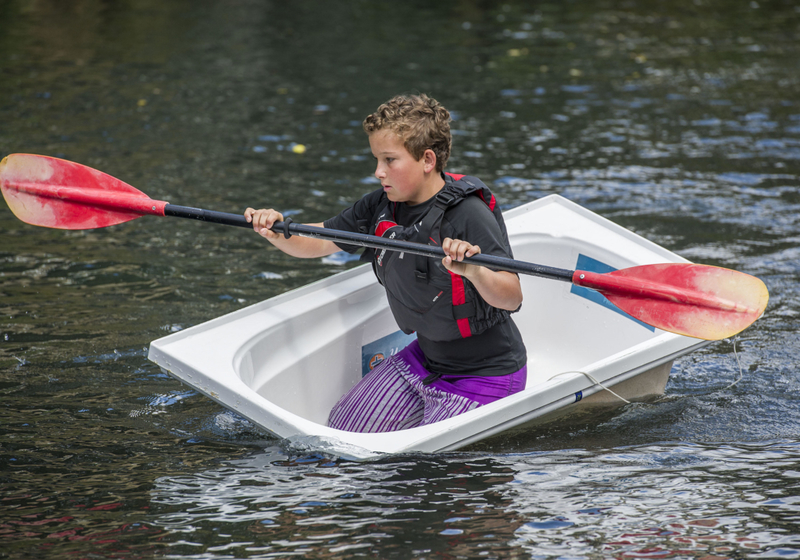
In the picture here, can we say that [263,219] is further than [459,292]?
Yes

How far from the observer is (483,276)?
2.29 meters

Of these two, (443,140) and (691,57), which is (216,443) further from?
(691,57)

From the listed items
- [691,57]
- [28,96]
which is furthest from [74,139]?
[691,57]

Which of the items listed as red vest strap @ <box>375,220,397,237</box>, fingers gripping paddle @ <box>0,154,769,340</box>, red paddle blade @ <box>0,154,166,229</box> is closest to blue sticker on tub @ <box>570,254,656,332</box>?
fingers gripping paddle @ <box>0,154,769,340</box>

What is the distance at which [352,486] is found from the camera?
2.29 metres

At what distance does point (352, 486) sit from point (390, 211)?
895mm

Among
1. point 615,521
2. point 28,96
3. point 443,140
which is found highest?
point 28,96

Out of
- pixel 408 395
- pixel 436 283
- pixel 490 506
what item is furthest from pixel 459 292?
pixel 490 506

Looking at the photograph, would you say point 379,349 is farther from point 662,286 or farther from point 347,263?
point 347,263

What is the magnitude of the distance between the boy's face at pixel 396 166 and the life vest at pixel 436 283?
0.09 meters

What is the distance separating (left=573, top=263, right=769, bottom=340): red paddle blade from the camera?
2475 millimetres

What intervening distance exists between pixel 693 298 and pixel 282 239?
54.4 inches

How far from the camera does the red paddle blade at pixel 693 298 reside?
2.47 m

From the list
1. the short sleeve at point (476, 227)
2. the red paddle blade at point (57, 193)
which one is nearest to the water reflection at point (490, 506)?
the short sleeve at point (476, 227)
